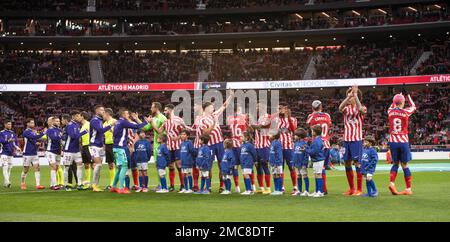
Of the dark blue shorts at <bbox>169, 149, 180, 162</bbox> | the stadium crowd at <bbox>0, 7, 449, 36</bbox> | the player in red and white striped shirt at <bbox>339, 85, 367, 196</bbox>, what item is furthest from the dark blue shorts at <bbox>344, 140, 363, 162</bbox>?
the stadium crowd at <bbox>0, 7, 449, 36</bbox>

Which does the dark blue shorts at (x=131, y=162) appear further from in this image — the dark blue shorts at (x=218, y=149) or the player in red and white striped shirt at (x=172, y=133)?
the dark blue shorts at (x=218, y=149)

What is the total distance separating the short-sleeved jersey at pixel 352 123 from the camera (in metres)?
18.8

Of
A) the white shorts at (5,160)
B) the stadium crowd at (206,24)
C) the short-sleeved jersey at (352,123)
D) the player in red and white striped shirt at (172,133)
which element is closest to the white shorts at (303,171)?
the short-sleeved jersey at (352,123)

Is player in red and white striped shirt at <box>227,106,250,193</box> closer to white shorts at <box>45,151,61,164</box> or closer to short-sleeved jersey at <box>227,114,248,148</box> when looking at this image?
short-sleeved jersey at <box>227,114,248,148</box>

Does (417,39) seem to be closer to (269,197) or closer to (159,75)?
(159,75)

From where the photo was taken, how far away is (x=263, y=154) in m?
20.5

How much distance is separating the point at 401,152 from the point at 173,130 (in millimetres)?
7033

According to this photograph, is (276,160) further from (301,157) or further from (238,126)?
(238,126)

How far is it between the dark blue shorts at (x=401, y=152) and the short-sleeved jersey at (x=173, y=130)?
6.54 metres

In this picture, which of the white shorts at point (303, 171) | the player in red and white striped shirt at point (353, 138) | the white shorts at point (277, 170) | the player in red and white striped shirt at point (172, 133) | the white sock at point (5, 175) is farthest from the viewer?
the white sock at point (5, 175)

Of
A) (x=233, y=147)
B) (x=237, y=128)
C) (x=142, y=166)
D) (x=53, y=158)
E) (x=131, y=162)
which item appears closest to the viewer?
(x=233, y=147)

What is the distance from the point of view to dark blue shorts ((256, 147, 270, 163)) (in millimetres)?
20438

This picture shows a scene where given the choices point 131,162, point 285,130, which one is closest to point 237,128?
point 285,130

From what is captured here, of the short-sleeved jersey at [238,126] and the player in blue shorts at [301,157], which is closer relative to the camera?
the player in blue shorts at [301,157]
